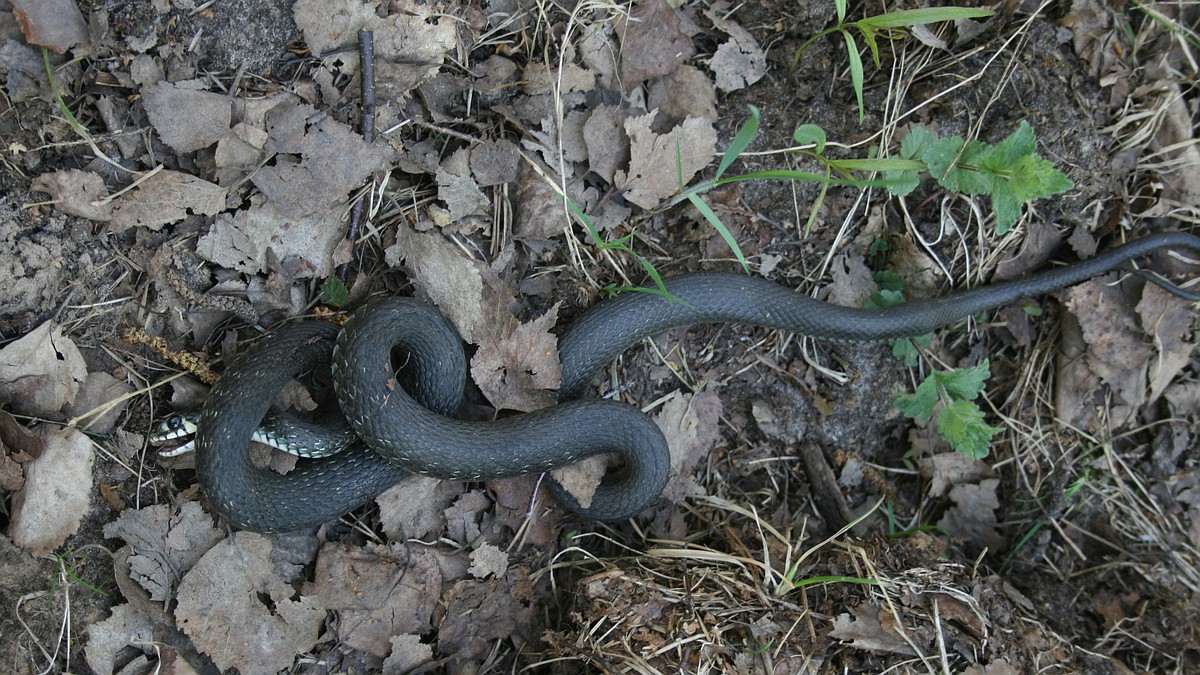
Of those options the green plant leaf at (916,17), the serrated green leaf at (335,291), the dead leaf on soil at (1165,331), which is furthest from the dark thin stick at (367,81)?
the dead leaf on soil at (1165,331)

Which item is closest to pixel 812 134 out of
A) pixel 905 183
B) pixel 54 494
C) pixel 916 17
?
pixel 905 183

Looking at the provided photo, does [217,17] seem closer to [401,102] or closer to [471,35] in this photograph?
[401,102]

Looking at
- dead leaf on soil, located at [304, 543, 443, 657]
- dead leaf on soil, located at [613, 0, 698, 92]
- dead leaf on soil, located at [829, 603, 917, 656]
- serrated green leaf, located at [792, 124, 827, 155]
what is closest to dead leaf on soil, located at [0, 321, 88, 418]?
dead leaf on soil, located at [304, 543, 443, 657]

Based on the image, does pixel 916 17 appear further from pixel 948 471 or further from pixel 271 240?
pixel 271 240

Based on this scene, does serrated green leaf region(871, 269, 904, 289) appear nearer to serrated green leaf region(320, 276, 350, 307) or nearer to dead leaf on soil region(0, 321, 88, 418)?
serrated green leaf region(320, 276, 350, 307)

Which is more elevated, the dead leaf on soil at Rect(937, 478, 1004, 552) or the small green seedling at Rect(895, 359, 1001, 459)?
the small green seedling at Rect(895, 359, 1001, 459)

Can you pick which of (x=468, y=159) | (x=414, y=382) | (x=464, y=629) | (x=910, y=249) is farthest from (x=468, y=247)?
(x=910, y=249)

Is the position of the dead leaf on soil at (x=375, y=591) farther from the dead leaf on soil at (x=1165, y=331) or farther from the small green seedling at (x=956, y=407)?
the dead leaf on soil at (x=1165, y=331)
